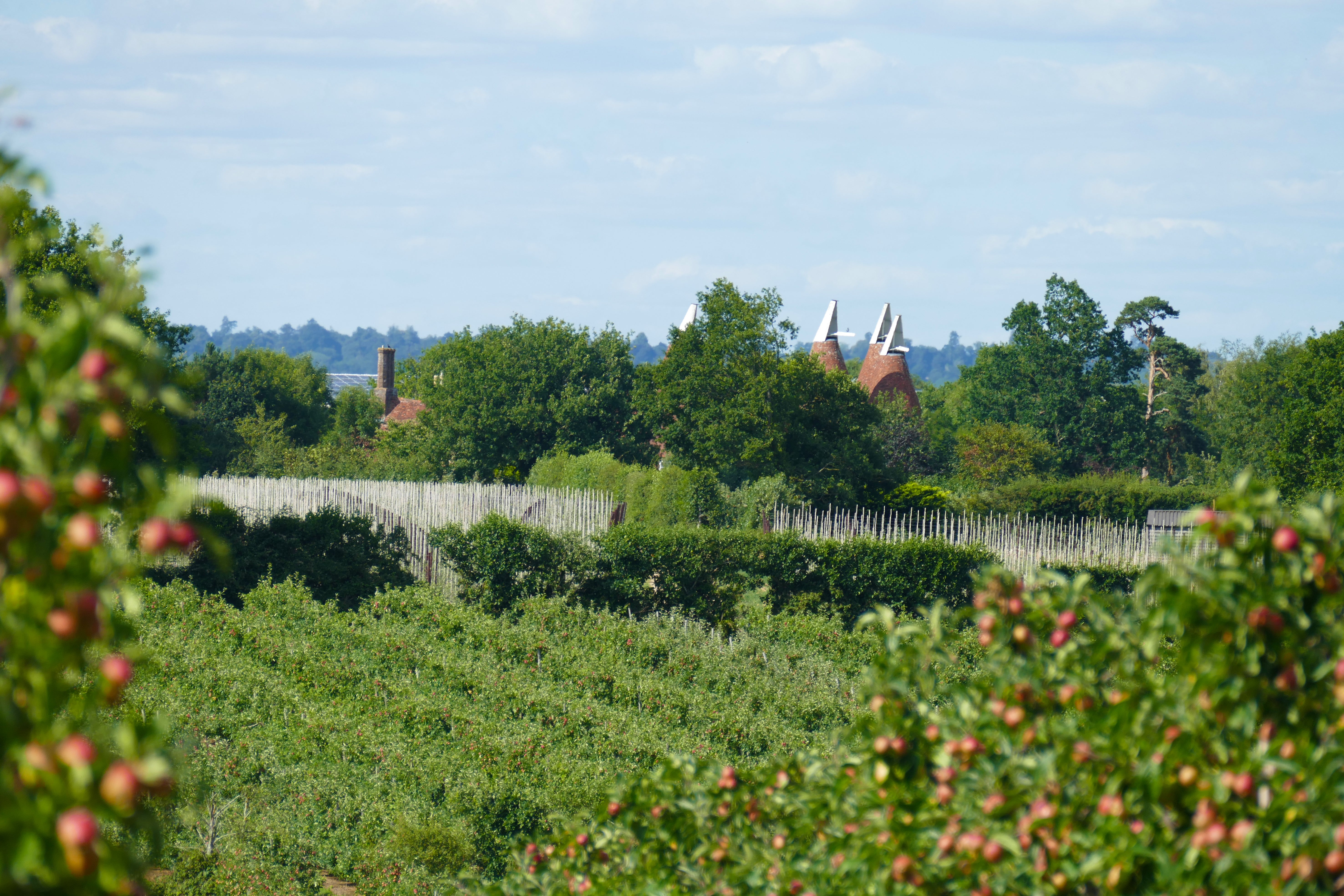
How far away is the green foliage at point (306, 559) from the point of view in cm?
1817

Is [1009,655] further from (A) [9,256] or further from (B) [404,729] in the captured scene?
(B) [404,729]

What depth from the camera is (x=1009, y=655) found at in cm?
290

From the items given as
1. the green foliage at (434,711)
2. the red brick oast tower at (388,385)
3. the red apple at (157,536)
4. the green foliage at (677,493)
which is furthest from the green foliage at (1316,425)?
the red brick oast tower at (388,385)

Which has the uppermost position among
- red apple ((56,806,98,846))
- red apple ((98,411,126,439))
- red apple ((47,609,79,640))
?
red apple ((98,411,126,439))

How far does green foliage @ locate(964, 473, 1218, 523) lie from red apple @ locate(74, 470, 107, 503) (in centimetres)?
3274

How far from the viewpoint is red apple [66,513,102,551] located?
5.30 feet

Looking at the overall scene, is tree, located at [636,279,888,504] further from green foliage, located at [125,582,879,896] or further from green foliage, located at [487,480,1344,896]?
green foliage, located at [487,480,1344,896]

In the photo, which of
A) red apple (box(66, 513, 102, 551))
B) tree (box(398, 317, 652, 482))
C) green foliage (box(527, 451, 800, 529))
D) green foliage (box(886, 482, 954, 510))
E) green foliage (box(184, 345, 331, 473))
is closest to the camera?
red apple (box(66, 513, 102, 551))

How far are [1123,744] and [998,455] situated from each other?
42.8m

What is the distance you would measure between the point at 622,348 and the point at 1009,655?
38.3 m

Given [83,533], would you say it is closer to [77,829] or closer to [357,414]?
[77,829]

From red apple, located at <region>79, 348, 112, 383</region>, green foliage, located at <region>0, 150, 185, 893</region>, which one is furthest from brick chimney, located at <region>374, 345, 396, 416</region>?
red apple, located at <region>79, 348, 112, 383</region>

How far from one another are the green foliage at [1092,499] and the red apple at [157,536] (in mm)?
32702

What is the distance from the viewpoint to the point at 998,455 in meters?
43.9
